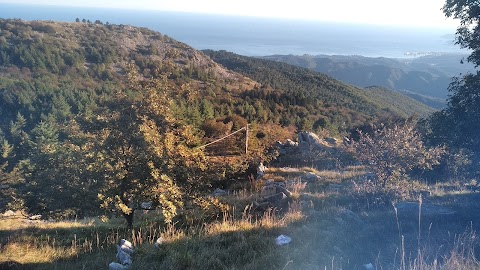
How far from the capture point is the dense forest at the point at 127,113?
19.4 feet

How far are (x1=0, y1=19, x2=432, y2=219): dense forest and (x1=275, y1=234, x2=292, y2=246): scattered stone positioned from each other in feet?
5.63

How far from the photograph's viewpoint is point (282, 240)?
4.96 metres

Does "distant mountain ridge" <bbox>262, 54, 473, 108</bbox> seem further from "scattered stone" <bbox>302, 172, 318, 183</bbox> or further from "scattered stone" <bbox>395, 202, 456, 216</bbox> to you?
"scattered stone" <bbox>395, 202, 456, 216</bbox>

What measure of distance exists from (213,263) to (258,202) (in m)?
2.95

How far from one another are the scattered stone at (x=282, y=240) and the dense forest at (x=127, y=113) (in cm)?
172

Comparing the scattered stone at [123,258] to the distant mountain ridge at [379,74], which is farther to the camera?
the distant mountain ridge at [379,74]

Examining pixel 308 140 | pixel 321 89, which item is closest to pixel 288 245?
pixel 308 140

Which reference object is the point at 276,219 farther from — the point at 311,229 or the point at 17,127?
the point at 17,127

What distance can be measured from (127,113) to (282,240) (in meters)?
3.31

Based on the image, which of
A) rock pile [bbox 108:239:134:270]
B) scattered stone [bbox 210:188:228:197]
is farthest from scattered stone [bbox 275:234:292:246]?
scattered stone [bbox 210:188:228:197]

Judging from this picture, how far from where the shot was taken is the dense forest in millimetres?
5910

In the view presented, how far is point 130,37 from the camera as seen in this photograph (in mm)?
70312

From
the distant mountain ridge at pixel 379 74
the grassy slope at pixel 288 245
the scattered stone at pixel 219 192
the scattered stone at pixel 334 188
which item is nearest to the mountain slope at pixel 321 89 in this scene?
the scattered stone at pixel 219 192

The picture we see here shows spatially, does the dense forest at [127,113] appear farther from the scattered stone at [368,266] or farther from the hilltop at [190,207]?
the scattered stone at [368,266]
